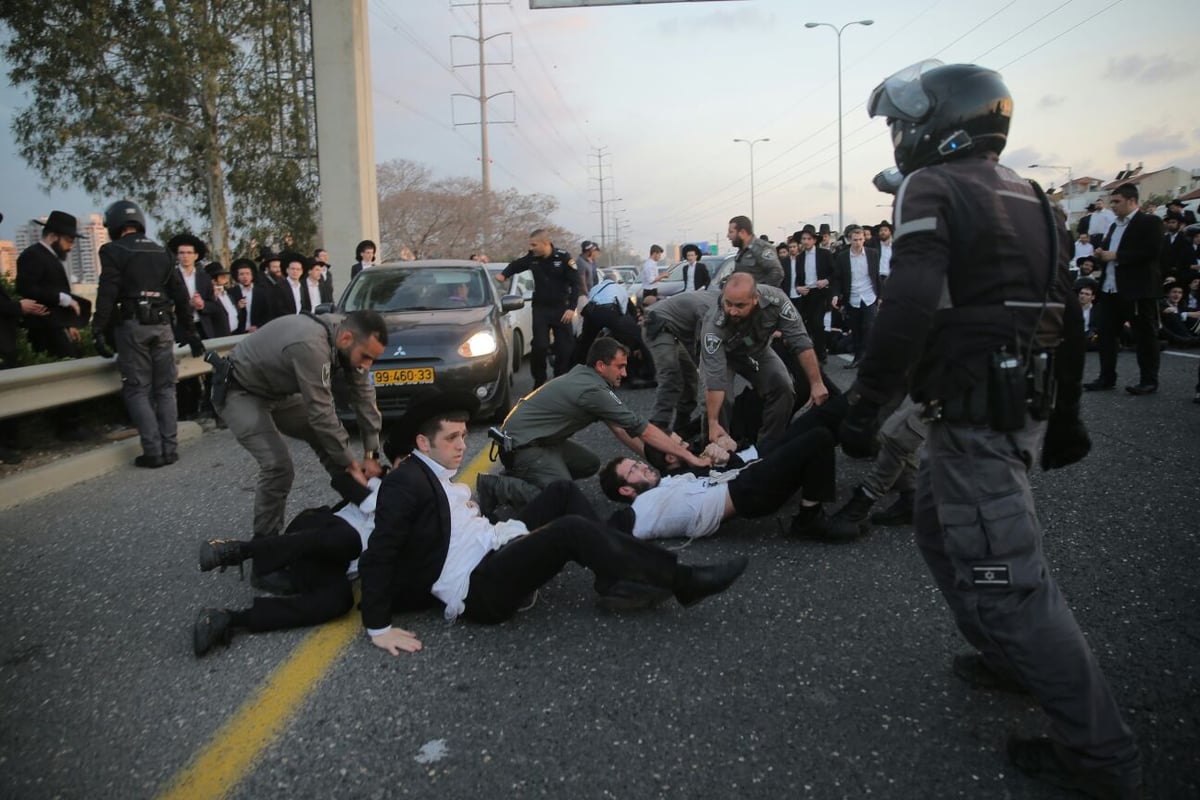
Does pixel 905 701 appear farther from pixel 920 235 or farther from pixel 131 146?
pixel 131 146

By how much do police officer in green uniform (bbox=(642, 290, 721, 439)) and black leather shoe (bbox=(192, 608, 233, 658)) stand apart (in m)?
4.04

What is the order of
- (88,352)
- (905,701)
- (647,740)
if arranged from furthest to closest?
(88,352) → (905,701) → (647,740)

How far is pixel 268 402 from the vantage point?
15.2 feet

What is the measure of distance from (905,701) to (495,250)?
59338mm

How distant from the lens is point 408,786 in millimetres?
2439

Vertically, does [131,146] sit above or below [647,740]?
above

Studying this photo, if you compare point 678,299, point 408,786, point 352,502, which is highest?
point 678,299

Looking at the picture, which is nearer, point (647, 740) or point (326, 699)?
point (647, 740)

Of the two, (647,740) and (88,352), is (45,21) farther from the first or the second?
(647,740)

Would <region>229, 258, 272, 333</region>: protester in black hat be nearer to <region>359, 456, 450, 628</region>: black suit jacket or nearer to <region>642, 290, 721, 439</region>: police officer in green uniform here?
<region>642, 290, 721, 439</region>: police officer in green uniform

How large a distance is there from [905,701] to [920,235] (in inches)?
60.2

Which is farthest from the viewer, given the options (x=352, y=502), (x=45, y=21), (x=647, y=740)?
(x=45, y=21)

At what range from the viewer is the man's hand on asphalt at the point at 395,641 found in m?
3.27

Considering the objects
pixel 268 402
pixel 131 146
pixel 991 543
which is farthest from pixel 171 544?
pixel 131 146
